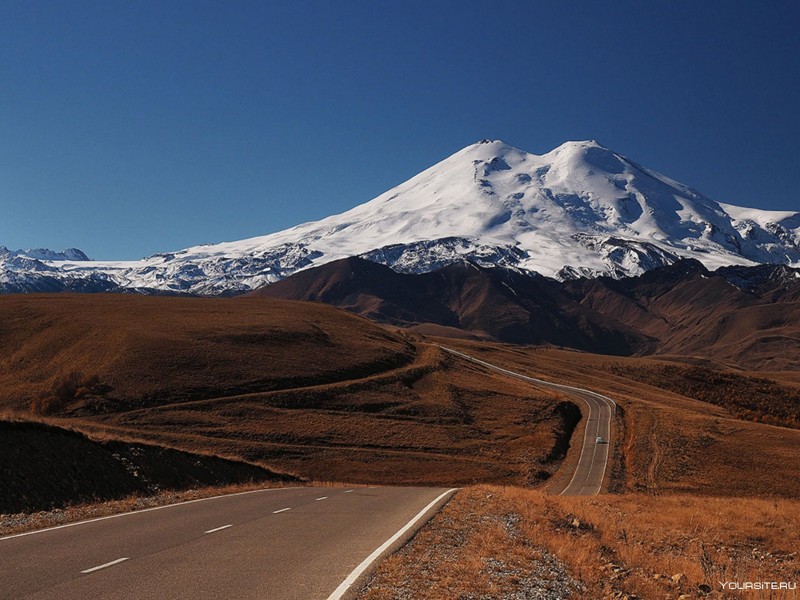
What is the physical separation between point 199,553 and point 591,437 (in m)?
66.4

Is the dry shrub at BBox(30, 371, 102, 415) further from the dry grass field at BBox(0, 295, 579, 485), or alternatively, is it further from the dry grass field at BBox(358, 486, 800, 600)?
the dry grass field at BBox(358, 486, 800, 600)

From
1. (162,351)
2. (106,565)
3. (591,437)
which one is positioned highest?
(162,351)

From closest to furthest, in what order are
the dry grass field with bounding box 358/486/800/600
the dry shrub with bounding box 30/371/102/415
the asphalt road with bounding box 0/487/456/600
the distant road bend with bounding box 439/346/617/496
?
1. the asphalt road with bounding box 0/487/456/600
2. the dry grass field with bounding box 358/486/800/600
3. the distant road bend with bounding box 439/346/617/496
4. the dry shrub with bounding box 30/371/102/415

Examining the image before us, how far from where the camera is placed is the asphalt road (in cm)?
1061

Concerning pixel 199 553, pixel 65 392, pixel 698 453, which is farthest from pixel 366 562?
pixel 698 453

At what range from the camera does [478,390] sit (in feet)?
289

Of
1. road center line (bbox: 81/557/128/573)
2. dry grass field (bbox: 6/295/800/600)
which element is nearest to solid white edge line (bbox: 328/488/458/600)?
dry grass field (bbox: 6/295/800/600)

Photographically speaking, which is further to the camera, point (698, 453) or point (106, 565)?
point (698, 453)

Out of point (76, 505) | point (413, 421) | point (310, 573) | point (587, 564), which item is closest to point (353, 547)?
point (310, 573)

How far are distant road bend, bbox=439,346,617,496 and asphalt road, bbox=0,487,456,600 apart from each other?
35208 mm

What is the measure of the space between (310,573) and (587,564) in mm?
6022

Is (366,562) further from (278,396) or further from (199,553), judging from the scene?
(278,396)

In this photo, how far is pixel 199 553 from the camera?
1345cm

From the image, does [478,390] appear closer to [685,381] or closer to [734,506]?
[734,506]
